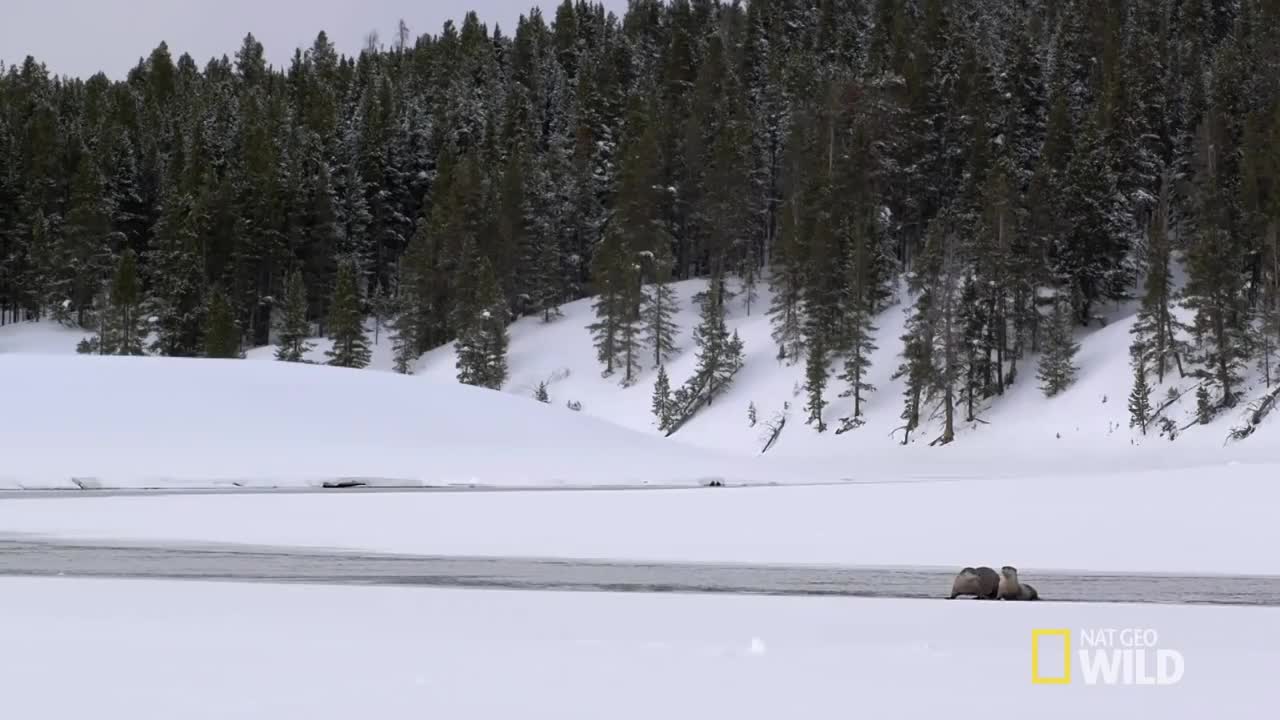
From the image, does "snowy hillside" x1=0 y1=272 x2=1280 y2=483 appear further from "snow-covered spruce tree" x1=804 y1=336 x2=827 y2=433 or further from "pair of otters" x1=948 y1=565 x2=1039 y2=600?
"pair of otters" x1=948 y1=565 x2=1039 y2=600

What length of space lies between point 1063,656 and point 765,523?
7.19m

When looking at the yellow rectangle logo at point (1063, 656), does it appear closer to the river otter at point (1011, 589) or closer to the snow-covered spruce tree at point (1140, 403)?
the river otter at point (1011, 589)

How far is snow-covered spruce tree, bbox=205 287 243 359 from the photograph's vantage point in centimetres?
6147

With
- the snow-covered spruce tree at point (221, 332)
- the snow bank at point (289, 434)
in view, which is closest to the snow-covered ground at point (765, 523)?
the snow bank at point (289, 434)

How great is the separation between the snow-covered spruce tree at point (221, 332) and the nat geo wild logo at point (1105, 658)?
60.3 meters

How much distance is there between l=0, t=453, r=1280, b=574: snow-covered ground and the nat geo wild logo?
3297mm

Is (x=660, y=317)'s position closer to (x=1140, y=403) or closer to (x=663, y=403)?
(x=663, y=403)

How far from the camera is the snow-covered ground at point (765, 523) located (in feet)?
33.9

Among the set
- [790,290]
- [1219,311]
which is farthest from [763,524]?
[790,290]

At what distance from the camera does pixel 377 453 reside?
19781 mm

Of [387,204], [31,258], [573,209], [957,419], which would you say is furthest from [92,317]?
[957,419]

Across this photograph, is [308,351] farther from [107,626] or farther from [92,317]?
[107,626]

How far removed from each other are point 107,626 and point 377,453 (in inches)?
543

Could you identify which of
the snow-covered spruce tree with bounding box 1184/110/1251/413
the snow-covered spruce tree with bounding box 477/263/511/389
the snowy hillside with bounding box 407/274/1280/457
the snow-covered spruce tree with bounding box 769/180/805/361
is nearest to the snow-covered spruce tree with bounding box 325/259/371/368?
the snowy hillside with bounding box 407/274/1280/457
